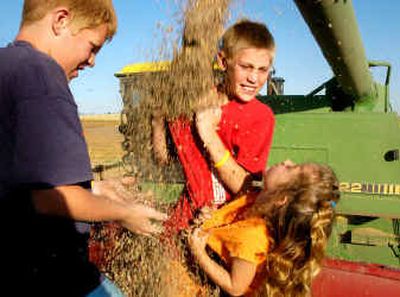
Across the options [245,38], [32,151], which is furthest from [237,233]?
[32,151]

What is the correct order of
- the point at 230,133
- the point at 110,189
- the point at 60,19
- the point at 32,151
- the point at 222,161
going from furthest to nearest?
the point at 230,133 → the point at 222,161 → the point at 110,189 → the point at 60,19 → the point at 32,151

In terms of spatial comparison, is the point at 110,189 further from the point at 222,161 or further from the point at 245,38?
the point at 245,38

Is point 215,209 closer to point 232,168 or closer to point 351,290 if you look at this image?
point 232,168

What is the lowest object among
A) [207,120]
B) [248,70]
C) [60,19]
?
[207,120]

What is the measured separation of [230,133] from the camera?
6.82 ft

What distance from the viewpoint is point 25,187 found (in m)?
1.13

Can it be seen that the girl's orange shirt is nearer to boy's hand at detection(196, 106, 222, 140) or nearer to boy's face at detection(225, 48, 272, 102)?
boy's hand at detection(196, 106, 222, 140)

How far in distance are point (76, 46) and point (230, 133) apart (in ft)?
3.10

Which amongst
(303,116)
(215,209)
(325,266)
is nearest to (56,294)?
(215,209)

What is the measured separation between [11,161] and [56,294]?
0.48m

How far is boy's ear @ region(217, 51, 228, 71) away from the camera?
2.07 metres

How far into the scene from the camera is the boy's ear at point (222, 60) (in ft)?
6.80

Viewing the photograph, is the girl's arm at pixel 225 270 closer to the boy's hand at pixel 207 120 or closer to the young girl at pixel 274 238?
the young girl at pixel 274 238

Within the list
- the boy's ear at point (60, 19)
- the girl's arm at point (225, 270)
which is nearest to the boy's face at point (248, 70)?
the girl's arm at point (225, 270)
